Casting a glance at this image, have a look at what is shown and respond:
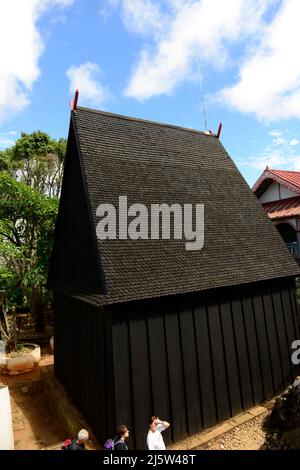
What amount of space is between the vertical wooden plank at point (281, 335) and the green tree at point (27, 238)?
9783 millimetres

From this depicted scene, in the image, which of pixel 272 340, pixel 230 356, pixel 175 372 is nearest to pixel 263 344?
pixel 272 340

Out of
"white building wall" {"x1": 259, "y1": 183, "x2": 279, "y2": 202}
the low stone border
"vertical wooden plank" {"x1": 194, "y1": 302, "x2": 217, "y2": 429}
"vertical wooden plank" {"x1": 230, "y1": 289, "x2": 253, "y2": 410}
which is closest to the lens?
the low stone border

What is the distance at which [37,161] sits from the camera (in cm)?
2419

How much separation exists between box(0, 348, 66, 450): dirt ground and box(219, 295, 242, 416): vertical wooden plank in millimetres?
4254

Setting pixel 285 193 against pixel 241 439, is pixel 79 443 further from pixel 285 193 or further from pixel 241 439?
pixel 285 193

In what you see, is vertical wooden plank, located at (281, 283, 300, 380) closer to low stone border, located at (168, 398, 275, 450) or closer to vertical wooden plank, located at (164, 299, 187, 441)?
low stone border, located at (168, 398, 275, 450)

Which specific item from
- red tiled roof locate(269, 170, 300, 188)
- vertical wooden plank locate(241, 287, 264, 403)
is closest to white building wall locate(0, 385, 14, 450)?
vertical wooden plank locate(241, 287, 264, 403)

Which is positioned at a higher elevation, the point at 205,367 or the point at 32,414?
the point at 205,367

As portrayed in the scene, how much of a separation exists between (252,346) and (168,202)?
14.9 feet

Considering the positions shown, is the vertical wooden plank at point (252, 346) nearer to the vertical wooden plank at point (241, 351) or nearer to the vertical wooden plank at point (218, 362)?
the vertical wooden plank at point (241, 351)

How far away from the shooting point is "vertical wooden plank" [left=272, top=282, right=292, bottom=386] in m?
8.88

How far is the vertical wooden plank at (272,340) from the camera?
340 inches
